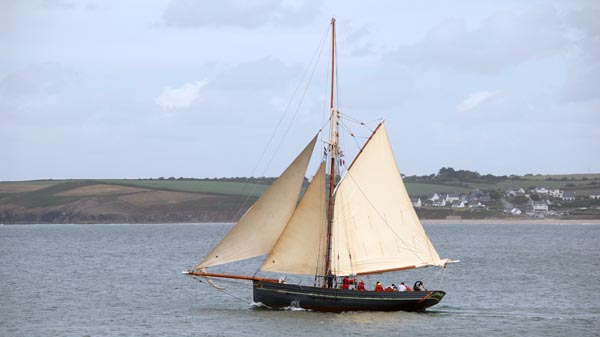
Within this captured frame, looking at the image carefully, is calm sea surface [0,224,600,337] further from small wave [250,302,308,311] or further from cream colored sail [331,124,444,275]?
cream colored sail [331,124,444,275]

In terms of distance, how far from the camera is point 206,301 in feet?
199

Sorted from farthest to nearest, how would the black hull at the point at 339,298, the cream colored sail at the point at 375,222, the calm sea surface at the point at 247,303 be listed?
the cream colored sail at the point at 375,222
the black hull at the point at 339,298
the calm sea surface at the point at 247,303

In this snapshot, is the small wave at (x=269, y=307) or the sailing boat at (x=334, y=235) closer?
the sailing boat at (x=334, y=235)

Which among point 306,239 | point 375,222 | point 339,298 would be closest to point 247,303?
point 306,239

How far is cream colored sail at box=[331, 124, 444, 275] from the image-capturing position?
52.9 m

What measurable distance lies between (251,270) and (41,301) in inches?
1028

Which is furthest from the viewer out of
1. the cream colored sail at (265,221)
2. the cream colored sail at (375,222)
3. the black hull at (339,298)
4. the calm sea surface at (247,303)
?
the cream colored sail at (375,222)

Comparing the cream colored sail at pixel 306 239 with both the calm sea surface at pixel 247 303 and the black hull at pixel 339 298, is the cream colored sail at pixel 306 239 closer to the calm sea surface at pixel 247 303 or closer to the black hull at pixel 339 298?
the black hull at pixel 339 298

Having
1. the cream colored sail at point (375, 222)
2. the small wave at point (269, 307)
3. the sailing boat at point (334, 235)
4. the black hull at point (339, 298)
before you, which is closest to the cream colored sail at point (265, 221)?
the sailing boat at point (334, 235)

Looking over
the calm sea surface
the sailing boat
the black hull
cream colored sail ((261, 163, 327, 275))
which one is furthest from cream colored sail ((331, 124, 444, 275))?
the calm sea surface

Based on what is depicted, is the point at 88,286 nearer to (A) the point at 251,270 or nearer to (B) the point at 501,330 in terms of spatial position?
(A) the point at 251,270

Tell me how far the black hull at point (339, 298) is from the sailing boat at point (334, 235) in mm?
49

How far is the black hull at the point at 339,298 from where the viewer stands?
51.8m

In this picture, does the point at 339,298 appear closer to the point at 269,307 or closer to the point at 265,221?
the point at 269,307
